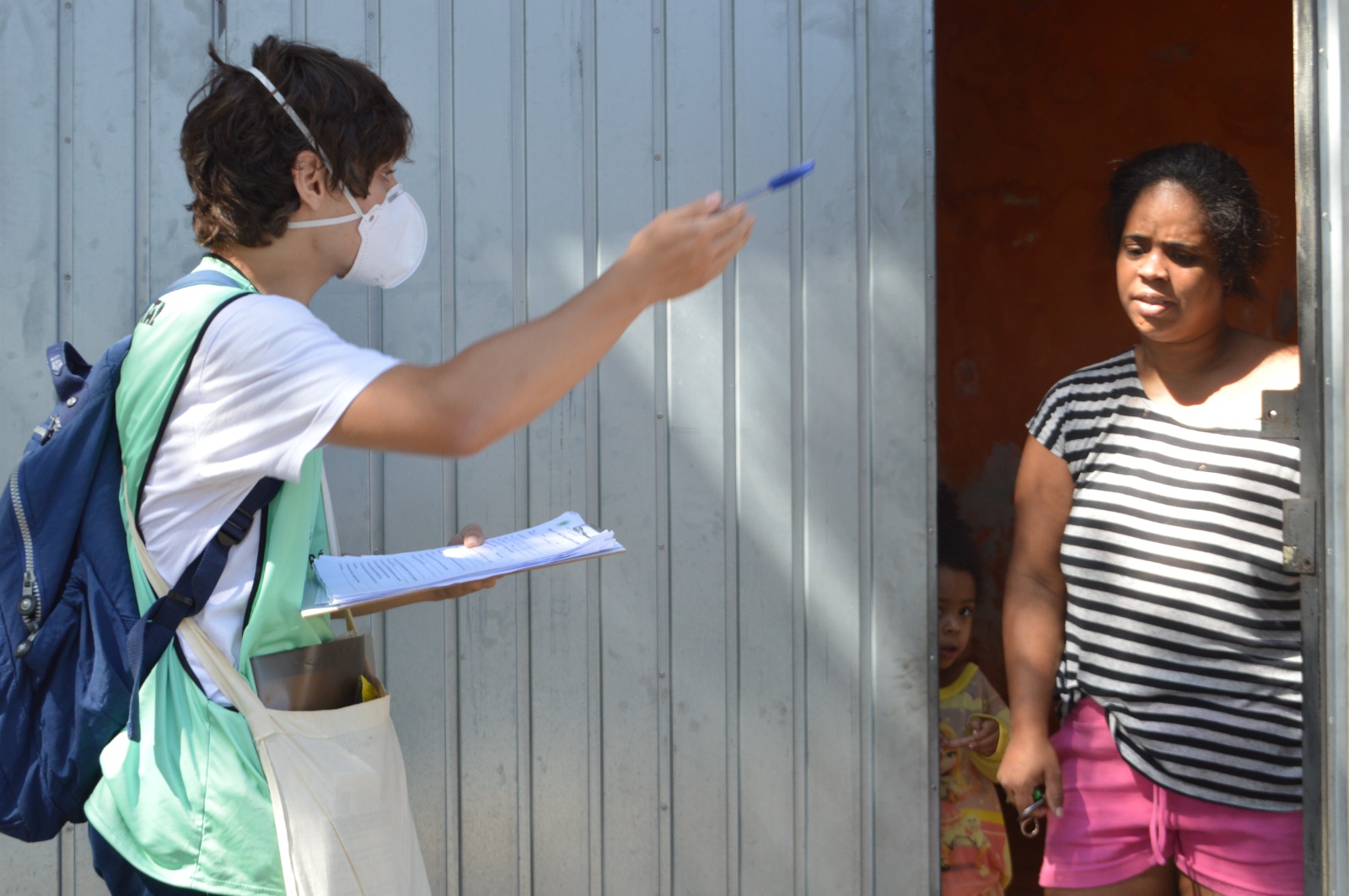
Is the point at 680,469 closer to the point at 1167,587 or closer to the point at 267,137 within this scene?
the point at 1167,587

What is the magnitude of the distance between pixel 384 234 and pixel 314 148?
0.61ft

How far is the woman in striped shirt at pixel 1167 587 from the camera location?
2.06m

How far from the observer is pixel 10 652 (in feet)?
4.72

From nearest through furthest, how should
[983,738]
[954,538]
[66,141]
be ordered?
[66,141] → [983,738] → [954,538]

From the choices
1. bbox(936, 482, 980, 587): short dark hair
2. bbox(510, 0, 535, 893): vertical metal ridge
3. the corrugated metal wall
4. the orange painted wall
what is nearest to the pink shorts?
the corrugated metal wall

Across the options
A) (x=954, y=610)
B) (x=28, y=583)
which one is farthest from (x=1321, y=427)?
(x=28, y=583)

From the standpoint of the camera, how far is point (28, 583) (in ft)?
4.66

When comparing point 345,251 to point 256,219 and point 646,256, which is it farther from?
point 646,256

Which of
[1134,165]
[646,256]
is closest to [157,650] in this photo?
[646,256]

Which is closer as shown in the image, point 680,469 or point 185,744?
point 185,744

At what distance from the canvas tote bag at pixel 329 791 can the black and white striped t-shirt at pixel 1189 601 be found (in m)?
1.32

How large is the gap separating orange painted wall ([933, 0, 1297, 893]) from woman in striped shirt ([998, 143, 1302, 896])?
5.90ft

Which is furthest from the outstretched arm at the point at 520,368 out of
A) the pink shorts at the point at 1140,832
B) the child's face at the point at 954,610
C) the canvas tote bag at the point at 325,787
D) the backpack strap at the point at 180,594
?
the child's face at the point at 954,610

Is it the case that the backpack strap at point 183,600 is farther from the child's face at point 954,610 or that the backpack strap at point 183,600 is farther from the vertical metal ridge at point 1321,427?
the child's face at point 954,610
